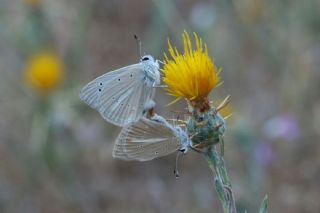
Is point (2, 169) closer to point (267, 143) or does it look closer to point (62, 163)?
point (62, 163)

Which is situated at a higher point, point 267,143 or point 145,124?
point 267,143

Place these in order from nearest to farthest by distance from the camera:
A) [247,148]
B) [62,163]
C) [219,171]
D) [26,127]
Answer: [219,171], [247,148], [62,163], [26,127]

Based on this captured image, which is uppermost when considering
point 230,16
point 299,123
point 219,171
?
point 230,16

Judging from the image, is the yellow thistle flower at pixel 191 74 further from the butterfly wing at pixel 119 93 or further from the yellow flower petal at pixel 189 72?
the butterfly wing at pixel 119 93

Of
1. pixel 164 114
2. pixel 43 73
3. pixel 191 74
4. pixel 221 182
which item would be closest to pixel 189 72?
pixel 191 74

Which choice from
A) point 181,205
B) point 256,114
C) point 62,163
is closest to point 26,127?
point 62,163

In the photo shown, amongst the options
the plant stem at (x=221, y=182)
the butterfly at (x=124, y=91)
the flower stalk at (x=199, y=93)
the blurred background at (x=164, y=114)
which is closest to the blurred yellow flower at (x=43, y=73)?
the blurred background at (x=164, y=114)
